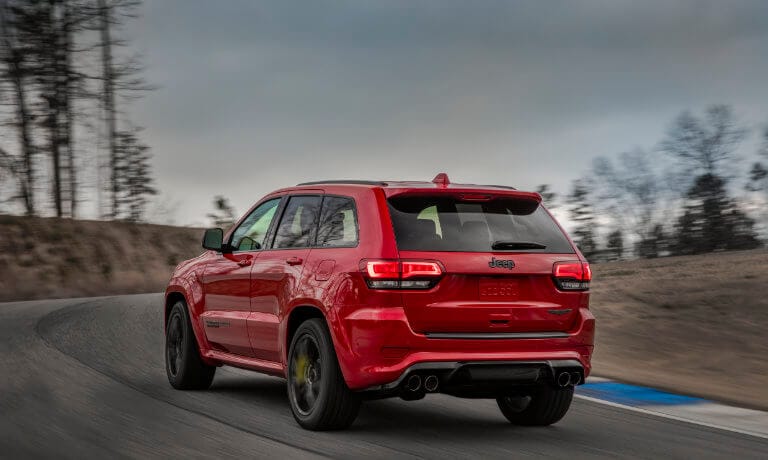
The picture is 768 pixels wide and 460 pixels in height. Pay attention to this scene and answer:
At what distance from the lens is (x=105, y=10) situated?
1574 inches

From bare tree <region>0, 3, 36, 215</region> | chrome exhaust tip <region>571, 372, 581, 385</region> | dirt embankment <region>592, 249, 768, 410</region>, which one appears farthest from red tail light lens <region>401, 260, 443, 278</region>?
bare tree <region>0, 3, 36, 215</region>

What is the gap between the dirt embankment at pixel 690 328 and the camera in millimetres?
11906

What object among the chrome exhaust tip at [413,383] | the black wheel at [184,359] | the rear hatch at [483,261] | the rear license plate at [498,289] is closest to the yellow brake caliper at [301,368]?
the chrome exhaust tip at [413,383]

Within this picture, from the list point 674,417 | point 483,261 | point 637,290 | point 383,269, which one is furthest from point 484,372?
point 637,290

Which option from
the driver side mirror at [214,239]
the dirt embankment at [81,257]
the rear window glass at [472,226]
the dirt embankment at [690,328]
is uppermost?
the rear window glass at [472,226]

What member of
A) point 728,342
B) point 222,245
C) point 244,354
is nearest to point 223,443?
point 244,354

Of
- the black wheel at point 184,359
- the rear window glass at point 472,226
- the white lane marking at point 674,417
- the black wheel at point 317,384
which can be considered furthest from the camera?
the black wheel at point 184,359

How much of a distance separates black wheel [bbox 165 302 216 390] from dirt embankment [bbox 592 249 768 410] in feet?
14.8

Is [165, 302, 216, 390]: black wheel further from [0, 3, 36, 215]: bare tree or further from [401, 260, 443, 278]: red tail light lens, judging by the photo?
[0, 3, 36, 215]: bare tree

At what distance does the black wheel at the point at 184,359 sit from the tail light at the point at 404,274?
3201 millimetres

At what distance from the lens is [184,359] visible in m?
9.32

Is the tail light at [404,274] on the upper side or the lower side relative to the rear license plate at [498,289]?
upper

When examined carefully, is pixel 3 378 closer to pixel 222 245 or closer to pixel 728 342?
pixel 222 245

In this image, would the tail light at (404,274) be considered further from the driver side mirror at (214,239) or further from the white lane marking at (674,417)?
the white lane marking at (674,417)
